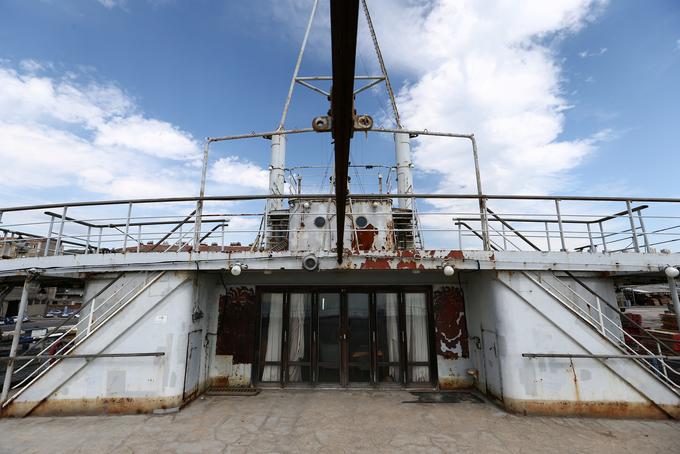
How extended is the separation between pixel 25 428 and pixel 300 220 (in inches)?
304

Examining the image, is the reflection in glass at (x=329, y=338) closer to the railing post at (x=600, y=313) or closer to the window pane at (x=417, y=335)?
the window pane at (x=417, y=335)

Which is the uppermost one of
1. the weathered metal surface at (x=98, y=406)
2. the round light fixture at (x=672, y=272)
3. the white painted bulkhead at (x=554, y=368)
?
the round light fixture at (x=672, y=272)

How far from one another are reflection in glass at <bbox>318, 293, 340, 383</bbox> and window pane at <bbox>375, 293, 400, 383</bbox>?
107cm

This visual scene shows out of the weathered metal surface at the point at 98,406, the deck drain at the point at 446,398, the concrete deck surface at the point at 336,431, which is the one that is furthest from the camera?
the deck drain at the point at 446,398

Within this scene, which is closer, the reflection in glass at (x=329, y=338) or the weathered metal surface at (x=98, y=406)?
the weathered metal surface at (x=98, y=406)

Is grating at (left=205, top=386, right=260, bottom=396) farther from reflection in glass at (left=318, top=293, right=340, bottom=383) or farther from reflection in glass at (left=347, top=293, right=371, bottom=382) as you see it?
reflection in glass at (left=347, top=293, right=371, bottom=382)

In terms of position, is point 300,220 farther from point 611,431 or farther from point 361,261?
point 611,431

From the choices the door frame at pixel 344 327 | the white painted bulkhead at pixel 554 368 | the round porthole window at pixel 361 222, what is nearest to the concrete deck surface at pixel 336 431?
the white painted bulkhead at pixel 554 368

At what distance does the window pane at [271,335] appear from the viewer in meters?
8.00

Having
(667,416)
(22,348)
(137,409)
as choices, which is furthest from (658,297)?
(22,348)

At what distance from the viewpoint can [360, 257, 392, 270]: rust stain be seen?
22.0 feet

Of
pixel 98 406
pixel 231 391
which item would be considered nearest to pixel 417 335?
pixel 231 391

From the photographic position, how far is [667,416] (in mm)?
5812

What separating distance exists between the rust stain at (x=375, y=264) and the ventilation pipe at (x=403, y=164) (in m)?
5.70
